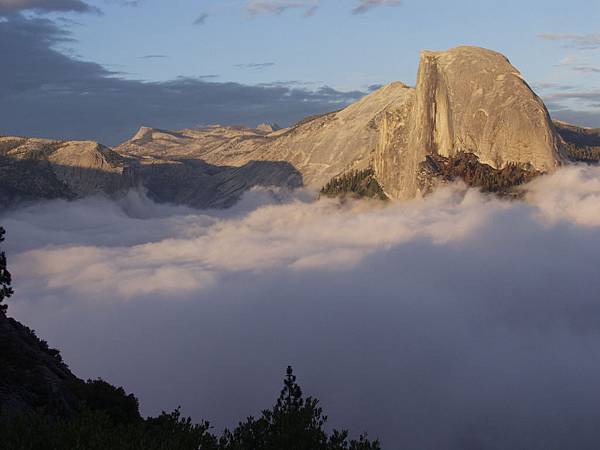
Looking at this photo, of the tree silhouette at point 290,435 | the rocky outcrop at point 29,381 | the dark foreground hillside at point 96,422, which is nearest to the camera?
the dark foreground hillside at point 96,422

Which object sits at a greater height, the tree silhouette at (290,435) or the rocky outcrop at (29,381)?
the tree silhouette at (290,435)

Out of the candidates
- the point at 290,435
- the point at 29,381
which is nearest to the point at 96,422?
the point at 290,435

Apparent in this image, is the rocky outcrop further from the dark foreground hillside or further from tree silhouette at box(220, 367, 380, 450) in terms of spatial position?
tree silhouette at box(220, 367, 380, 450)

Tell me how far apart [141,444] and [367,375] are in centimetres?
17862

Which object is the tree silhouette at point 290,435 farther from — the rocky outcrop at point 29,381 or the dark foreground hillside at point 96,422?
the rocky outcrop at point 29,381

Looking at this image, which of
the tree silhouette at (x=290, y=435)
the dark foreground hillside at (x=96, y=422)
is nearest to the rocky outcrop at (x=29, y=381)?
the dark foreground hillside at (x=96, y=422)

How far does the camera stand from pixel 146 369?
632ft

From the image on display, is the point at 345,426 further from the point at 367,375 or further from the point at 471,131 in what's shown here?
the point at 471,131

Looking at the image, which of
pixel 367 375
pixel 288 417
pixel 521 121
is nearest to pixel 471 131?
pixel 521 121

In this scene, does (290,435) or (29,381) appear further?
(29,381)

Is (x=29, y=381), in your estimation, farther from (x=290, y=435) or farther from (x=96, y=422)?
(x=290, y=435)

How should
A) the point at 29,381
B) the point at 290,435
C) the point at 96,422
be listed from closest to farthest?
the point at 96,422 → the point at 290,435 → the point at 29,381

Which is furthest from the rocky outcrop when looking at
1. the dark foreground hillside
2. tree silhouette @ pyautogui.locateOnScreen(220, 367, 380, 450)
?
tree silhouette @ pyautogui.locateOnScreen(220, 367, 380, 450)

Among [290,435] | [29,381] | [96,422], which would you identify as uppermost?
[96,422]
